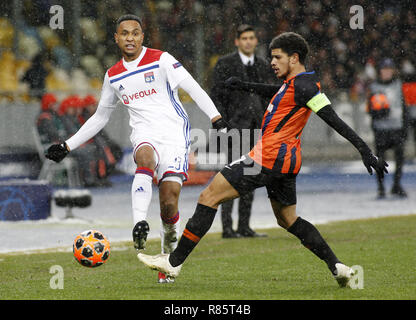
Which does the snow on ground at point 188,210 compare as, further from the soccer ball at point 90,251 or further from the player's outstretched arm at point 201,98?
the player's outstretched arm at point 201,98

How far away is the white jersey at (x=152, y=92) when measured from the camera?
7.27 m

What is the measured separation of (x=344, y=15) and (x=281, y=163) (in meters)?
17.5

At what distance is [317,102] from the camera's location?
21.2ft

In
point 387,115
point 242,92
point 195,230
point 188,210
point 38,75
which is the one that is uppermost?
point 38,75

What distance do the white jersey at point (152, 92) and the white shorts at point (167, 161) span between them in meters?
0.05

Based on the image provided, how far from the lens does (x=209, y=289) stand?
6.88m

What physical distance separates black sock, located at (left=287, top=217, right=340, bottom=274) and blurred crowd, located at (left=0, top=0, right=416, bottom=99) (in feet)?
44.9

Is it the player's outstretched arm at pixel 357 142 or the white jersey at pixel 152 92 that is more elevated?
the white jersey at pixel 152 92

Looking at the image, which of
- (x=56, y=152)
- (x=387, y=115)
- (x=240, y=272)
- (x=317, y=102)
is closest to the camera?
(x=317, y=102)

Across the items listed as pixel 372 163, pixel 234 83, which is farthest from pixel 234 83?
pixel 372 163

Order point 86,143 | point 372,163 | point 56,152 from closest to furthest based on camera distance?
point 372,163 < point 56,152 < point 86,143

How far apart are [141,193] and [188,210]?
7.00m

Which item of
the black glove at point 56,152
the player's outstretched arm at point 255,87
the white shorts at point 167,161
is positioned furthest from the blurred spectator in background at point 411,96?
the black glove at point 56,152

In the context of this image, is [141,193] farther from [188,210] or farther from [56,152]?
[188,210]
